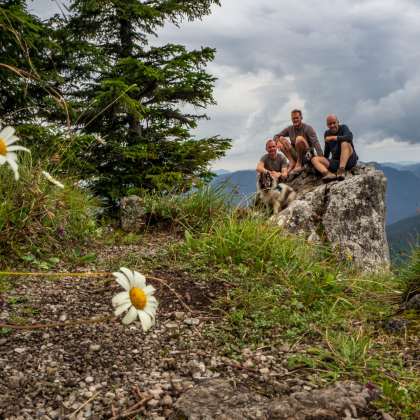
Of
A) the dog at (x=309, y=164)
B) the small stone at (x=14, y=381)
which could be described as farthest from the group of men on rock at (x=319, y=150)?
the small stone at (x=14, y=381)

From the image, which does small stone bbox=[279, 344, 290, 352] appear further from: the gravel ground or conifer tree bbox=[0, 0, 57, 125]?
conifer tree bbox=[0, 0, 57, 125]

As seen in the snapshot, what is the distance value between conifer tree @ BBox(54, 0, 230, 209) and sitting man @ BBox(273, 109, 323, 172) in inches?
136

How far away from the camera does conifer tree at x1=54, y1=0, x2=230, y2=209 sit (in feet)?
34.4

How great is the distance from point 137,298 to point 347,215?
20.8 ft

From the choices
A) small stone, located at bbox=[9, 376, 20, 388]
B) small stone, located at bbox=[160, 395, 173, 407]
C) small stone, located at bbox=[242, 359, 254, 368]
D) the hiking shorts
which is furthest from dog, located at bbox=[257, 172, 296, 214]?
small stone, located at bbox=[9, 376, 20, 388]

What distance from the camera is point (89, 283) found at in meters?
2.84

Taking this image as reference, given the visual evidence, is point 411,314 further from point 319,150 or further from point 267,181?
point 319,150

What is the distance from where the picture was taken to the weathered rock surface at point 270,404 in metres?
1.35

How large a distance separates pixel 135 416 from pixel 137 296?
27.2 inches

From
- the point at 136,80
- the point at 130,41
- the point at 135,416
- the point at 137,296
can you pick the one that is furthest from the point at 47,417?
the point at 130,41

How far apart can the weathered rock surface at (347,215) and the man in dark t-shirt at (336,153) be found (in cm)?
27

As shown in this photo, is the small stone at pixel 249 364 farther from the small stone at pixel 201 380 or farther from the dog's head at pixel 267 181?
the dog's head at pixel 267 181

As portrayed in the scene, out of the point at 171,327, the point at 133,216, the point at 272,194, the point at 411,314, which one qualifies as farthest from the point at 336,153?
the point at 171,327

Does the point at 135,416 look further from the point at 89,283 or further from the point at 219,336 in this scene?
the point at 89,283
